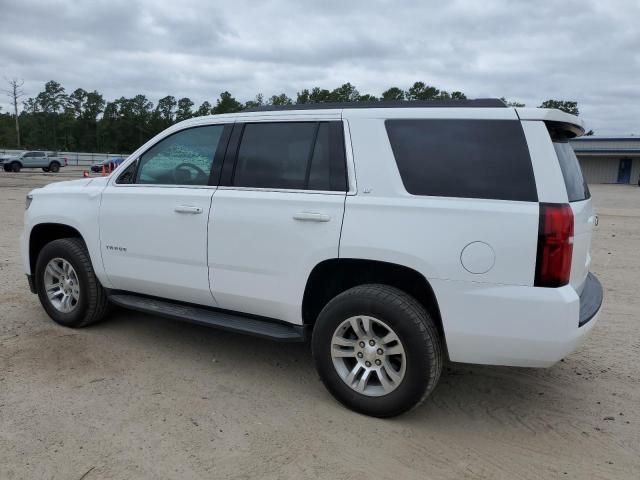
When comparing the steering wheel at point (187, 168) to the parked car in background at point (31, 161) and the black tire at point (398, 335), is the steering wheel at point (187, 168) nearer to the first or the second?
the black tire at point (398, 335)

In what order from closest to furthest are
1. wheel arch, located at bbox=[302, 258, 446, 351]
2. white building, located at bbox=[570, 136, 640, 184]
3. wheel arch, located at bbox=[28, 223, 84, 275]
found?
wheel arch, located at bbox=[302, 258, 446, 351], wheel arch, located at bbox=[28, 223, 84, 275], white building, located at bbox=[570, 136, 640, 184]

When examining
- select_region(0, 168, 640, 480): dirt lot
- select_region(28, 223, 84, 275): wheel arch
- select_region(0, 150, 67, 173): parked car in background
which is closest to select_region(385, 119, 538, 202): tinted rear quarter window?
select_region(0, 168, 640, 480): dirt lot

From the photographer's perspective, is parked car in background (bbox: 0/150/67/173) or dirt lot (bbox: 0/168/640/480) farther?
parked car in background (bbox: 0/150/67/173)

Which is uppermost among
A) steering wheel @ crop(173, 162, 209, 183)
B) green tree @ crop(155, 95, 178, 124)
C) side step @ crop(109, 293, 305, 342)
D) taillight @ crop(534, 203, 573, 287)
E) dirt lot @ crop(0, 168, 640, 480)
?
green tree @ crop(155, 95, 178, 124)

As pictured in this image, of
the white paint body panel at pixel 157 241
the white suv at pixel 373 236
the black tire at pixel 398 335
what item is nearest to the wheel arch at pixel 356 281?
the white suv at pixel 373 236

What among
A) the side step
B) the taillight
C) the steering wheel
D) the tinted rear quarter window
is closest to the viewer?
the taillight

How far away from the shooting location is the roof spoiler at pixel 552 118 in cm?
304

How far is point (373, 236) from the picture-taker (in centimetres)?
327

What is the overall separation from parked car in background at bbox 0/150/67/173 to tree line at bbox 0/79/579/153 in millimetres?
49587

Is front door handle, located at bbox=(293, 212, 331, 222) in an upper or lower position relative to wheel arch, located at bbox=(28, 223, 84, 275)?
upper

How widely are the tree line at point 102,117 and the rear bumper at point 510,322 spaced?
90.1 meters

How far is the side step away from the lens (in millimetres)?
3699

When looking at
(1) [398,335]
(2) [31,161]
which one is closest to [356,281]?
(1) [398,335]

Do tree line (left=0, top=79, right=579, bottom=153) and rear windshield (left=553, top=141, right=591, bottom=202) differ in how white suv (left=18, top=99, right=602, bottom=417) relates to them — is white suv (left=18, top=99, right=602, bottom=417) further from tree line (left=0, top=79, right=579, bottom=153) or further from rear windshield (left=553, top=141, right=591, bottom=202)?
tree line (left=0, top=79, right=579, bottom=153)
